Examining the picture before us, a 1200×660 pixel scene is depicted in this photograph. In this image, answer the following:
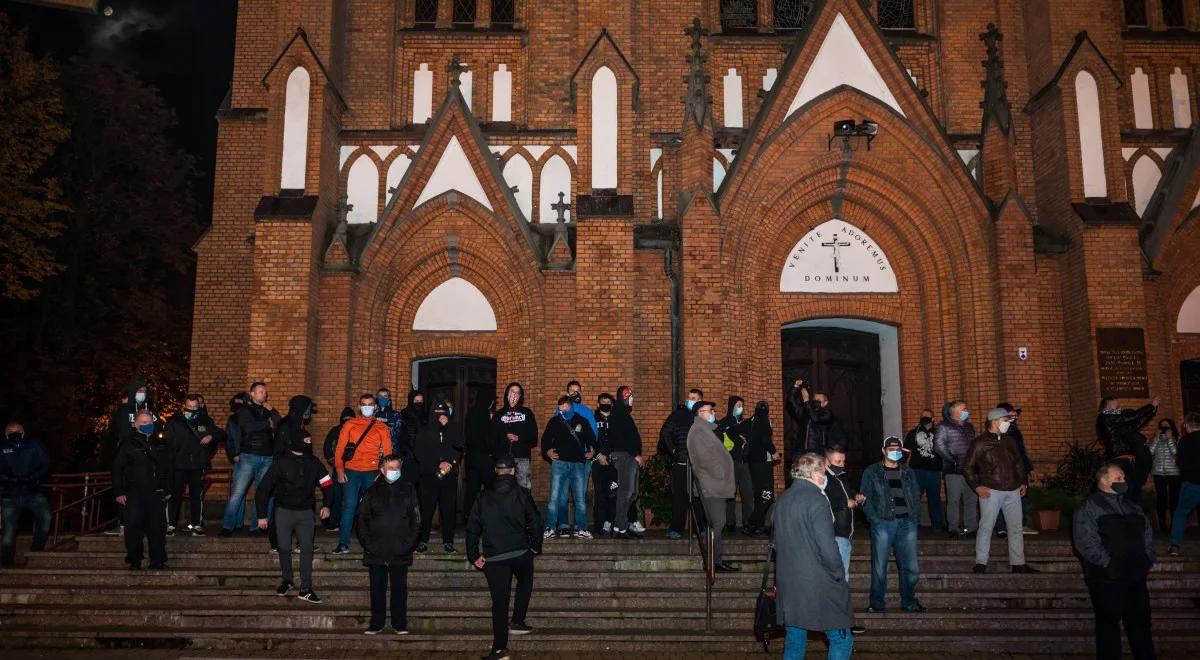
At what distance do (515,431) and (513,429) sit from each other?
0.10 ft

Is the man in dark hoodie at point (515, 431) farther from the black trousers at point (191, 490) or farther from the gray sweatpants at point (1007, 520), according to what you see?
the gray sweatpants at point (1007, 520)

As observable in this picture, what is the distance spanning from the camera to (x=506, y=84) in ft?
54.1

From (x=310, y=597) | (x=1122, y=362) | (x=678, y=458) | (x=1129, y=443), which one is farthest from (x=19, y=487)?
(x=1122, y=362)

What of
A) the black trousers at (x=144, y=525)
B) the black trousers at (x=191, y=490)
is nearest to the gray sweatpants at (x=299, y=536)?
the black trousers at (x=144, y=525)

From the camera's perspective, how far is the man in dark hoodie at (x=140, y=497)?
10.1 m

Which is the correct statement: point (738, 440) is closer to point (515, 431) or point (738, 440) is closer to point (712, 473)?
point (712, 473)

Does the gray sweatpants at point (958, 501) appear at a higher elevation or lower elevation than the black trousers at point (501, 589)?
higher

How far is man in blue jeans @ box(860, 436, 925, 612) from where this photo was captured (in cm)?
910

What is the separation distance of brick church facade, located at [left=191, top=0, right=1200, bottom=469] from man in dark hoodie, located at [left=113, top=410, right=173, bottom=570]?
378cm

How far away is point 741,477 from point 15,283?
15113 millimetres

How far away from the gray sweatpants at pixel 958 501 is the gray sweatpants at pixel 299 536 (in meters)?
7.38

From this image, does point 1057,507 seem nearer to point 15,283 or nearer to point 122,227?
point 15,283

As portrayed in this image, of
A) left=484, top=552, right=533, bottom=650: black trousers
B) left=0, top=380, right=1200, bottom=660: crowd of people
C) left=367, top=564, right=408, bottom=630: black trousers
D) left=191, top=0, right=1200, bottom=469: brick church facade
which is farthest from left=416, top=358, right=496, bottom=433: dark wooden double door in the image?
left=484, top=552, right=533, bottom=650: black trousers

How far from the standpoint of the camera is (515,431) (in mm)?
10594
